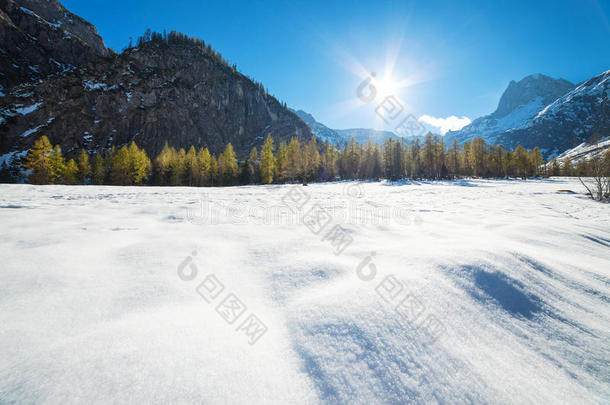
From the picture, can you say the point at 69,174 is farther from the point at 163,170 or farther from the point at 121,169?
the point at 163,170

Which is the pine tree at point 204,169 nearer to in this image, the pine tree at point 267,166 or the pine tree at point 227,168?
the pine tree at point 227,168

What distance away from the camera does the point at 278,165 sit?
3766cm

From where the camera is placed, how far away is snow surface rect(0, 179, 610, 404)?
98cm

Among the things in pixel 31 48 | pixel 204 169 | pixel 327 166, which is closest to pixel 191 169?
pixel 204 169

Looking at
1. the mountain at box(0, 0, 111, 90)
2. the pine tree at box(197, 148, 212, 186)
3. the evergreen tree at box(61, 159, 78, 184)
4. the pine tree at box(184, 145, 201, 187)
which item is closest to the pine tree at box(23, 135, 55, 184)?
the evergreen tree at box(61, 159, 78, 184)

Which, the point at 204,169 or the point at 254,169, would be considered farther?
the point at 254,169

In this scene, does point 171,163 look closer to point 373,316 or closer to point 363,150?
point 363,150

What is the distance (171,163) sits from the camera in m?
36.1

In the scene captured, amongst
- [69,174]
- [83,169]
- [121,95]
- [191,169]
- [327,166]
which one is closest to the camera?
[69,174]

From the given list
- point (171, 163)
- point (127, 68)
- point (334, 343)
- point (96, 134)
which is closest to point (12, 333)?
point (334, 343)

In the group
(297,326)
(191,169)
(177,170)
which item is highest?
(191,169)

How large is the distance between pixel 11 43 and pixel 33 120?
126 ft

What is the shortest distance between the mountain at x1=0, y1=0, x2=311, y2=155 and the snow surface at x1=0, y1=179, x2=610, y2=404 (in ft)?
270

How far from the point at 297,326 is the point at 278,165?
122ft
